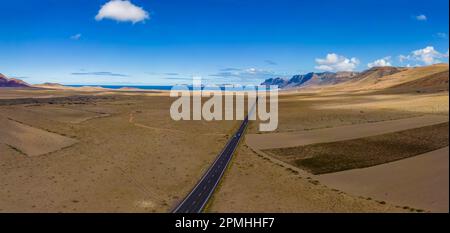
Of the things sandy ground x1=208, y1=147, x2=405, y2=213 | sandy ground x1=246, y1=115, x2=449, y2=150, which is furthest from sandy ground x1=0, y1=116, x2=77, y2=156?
sandy ground x1=246, y1=115, x2=449, y2=150

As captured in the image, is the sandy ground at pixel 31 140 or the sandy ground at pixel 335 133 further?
the sandy ground at pixel 335 133

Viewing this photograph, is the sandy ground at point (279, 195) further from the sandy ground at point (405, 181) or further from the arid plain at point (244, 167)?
the sandy ground at point (405, 181)

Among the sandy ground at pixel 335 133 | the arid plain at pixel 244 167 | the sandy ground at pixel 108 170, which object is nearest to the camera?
the arid plain at pixel 244 167

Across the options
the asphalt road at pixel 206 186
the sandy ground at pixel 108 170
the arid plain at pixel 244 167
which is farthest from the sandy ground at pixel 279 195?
the sandy ground at pixel 108 170

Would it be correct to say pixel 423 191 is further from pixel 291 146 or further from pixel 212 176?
pixel 291 146

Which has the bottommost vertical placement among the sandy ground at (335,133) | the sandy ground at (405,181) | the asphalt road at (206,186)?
the asphalt road at (206,186)

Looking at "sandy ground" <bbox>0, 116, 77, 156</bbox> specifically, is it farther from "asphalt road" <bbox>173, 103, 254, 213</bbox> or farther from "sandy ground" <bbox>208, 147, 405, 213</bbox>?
"sandy ground" <bbox>208, 147, 405, 213</bbox>
